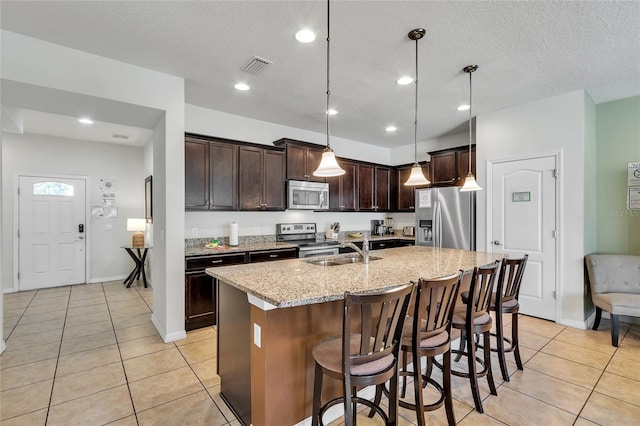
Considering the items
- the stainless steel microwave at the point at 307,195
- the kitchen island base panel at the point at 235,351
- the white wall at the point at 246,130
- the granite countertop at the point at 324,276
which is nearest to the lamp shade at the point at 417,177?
the granite countertop at the point at 324,276

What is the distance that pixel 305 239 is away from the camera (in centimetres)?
531

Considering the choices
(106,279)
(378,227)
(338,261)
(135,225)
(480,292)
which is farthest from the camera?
(378,227)

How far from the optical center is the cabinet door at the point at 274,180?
457 cm

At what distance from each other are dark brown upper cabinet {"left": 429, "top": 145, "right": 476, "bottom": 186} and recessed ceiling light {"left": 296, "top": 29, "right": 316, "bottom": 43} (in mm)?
3453

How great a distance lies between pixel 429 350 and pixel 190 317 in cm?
280

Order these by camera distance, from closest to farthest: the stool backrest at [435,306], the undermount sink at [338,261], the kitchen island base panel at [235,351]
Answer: the stool backrest at [435,306] < the kitchen island base panel at [235,351] < the undermount sink at [338,261]

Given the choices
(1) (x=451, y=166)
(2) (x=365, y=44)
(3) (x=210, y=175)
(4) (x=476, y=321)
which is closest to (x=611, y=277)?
(1) (x=451, y=166)

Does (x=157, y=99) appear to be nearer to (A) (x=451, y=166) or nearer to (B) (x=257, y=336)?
(B) (x=257, y=336)

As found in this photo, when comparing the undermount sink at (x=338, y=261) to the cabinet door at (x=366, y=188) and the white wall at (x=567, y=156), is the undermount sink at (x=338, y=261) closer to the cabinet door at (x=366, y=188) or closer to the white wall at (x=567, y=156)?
the white wall at (x=567, y=156)

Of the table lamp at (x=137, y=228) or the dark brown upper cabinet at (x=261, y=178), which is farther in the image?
the table lamp at (x=137, y=228)

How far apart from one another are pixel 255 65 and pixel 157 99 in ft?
3.65

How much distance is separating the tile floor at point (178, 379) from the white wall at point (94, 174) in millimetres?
2353

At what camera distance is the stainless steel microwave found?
480 centimetres

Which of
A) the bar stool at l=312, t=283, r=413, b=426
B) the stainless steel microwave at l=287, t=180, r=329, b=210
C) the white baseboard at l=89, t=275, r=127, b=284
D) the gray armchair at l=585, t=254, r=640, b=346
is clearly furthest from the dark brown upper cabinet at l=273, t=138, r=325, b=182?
the white baseboard at l=89, t=275, r=127, b=284
